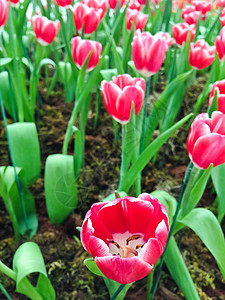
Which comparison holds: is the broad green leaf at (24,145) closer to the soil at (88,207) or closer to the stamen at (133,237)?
the soil at (88,207)

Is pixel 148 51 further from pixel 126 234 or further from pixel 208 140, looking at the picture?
pixel 126 234

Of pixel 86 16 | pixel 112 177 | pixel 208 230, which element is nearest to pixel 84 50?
pixel 86 16

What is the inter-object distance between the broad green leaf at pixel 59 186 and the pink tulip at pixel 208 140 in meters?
0.51

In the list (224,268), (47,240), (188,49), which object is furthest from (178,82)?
(47,240)

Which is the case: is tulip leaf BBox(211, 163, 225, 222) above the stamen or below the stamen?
below

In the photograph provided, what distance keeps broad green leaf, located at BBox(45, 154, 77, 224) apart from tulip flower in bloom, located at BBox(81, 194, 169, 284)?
51 cm

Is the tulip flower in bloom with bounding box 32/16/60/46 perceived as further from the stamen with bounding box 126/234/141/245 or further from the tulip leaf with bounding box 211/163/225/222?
the stamen with bounding box 126/234/141/245

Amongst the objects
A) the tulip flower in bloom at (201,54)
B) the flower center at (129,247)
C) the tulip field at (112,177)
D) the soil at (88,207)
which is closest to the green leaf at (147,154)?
the tulip field at (112,177)

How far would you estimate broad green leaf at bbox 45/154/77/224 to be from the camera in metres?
0.99

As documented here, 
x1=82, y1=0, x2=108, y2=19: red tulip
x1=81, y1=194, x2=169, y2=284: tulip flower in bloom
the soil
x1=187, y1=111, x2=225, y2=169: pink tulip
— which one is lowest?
the soil

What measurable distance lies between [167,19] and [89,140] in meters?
0.62

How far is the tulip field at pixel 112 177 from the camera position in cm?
49

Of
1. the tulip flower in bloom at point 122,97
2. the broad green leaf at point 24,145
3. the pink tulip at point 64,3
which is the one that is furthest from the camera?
the pink tulip at point 64,3

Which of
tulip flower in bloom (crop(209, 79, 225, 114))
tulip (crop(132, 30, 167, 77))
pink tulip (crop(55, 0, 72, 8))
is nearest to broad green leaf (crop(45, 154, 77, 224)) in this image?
tulip (crop(132, 30, 167, 77))
